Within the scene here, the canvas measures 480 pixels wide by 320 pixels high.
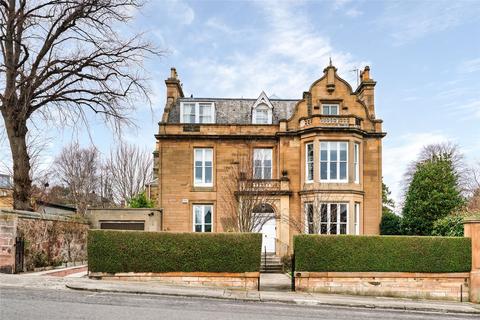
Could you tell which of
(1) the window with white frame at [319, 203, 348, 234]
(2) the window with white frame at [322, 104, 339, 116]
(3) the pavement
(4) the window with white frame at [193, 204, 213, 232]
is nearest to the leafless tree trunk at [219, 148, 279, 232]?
(4) the window with white frame at [193, 204, 213, 232]

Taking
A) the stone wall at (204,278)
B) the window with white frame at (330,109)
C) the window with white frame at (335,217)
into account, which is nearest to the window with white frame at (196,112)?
the window with white frame at (330,109)

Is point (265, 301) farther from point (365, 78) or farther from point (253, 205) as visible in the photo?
point (365, 78)

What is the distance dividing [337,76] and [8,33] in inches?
754

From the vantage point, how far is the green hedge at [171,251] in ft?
52.5

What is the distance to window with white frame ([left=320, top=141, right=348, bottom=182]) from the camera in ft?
88.2

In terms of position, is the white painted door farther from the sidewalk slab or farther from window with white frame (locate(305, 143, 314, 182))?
the sidewalk slab

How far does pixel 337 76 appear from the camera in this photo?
28.6 metres

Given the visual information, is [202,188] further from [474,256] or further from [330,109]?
[474,256]

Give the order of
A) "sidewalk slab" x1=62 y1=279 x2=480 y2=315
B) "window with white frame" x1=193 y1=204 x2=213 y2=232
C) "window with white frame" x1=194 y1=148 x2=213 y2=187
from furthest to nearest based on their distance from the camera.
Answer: "window with white frame" x1=194 y1=148 x2=213 y2=187 → "window with white frame" x1=193 y1=204 x2=213 y2=232 → "sidewalk slab" x1=62 y1=279 x2=480 y2=315

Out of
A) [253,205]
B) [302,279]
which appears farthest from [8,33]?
[302,279]

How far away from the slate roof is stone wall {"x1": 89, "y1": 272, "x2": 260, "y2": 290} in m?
14.8

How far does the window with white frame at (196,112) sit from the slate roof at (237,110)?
388 mm

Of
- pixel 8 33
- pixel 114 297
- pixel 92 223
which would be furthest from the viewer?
pixel 92 223

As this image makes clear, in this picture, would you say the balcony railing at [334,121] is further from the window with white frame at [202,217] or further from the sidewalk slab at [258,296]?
the sidewalk slab at [258,296]
